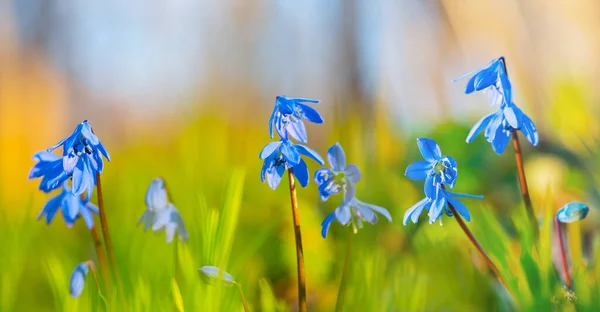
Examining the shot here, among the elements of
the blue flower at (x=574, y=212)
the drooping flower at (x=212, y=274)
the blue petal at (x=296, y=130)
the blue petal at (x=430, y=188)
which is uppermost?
the blue petal at (x=296, y=130)

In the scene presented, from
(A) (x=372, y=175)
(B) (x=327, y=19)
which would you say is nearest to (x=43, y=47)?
(B) (x=327, y=19)

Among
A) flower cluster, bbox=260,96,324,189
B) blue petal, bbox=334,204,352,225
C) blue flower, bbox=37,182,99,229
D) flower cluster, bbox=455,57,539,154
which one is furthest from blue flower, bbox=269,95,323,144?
blue flower, bbox=37,182,99,229

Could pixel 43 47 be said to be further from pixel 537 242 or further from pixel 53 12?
pixel 537 242

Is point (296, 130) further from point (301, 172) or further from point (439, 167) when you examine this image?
point (439, 167)

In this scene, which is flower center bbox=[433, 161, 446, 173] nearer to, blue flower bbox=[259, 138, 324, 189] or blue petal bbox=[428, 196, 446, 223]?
blue petal bbox=[428, 196, 446, 223]

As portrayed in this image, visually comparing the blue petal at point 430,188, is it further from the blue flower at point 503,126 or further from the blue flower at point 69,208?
the blue flower at point 69,208

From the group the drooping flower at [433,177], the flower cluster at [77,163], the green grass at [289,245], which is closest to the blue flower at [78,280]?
the green grass at [289,245]

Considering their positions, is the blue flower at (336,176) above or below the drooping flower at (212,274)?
above

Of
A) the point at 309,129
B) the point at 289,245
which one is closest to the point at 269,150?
the point at 289,245
